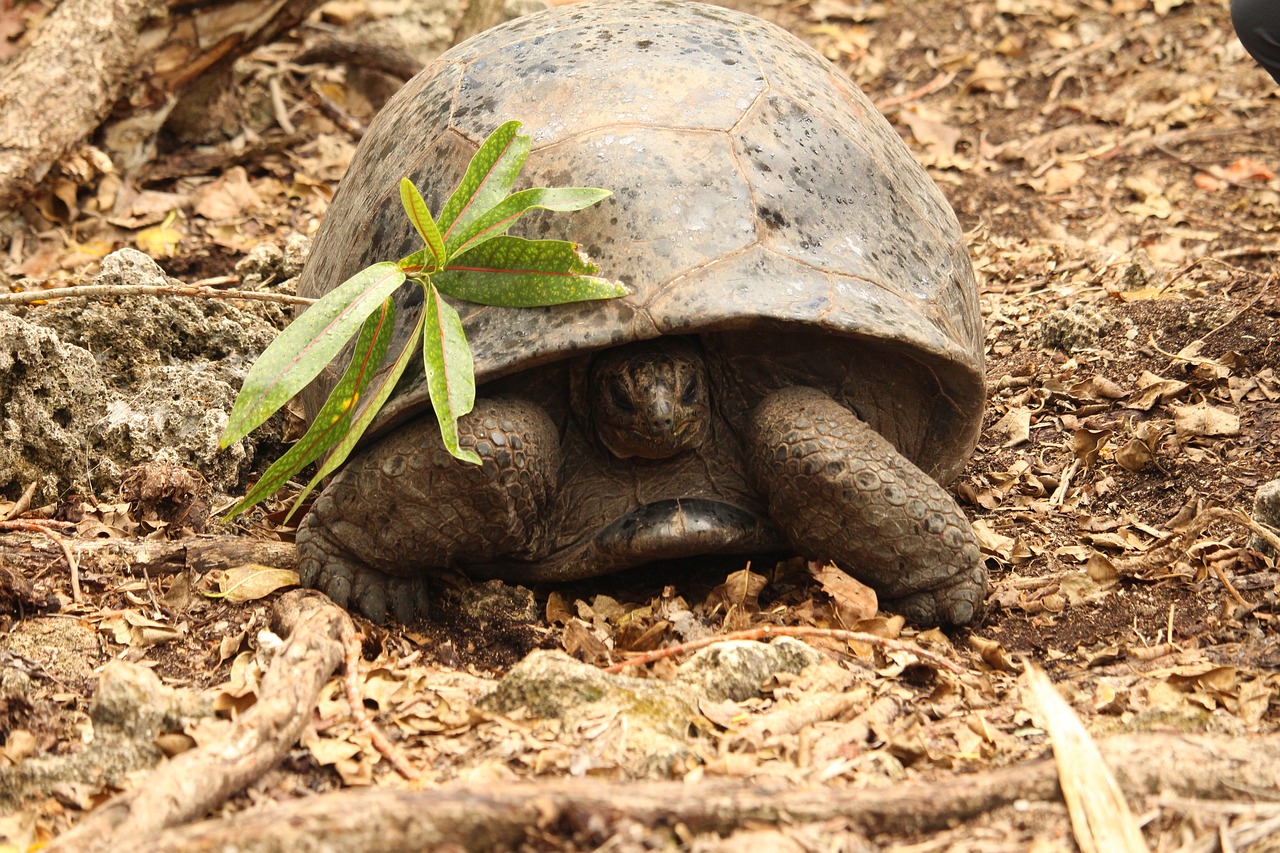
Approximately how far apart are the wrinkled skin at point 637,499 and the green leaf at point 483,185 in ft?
1.57

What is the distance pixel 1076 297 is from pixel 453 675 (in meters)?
3.64

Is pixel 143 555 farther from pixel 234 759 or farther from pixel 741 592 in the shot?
pixel 741 592

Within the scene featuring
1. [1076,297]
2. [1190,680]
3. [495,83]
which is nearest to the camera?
[1190,680]

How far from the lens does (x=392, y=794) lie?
200cm

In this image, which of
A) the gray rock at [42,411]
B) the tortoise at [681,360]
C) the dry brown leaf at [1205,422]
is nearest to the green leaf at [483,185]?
the tortoise at [681,360]

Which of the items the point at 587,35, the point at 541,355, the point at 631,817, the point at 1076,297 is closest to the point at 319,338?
the point at 541,355

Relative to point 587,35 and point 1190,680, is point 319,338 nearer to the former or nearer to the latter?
point 587,35

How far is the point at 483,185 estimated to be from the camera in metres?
3.34

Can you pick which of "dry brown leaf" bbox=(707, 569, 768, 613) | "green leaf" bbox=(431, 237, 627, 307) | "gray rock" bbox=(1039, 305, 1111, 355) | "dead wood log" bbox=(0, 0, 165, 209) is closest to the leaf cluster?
"green leaf" bbox=(431, 237, 627, 307)

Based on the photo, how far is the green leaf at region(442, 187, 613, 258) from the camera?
10.7 feet

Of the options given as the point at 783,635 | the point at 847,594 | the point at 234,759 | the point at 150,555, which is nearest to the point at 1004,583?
the point at 847,594

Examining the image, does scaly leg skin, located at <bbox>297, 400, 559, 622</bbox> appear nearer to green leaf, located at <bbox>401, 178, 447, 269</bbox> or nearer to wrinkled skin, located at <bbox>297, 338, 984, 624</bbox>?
wrinkled skin, located at <bbox>297, 338, 984, 624</bbox>

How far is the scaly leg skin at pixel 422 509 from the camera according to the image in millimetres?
3336

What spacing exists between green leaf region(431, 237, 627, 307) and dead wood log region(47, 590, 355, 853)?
913 mm
